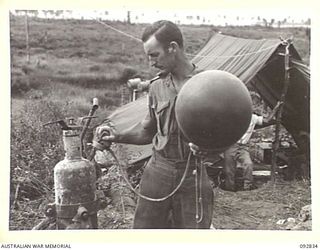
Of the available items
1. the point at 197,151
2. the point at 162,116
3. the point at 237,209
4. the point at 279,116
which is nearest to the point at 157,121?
the point at 162,116

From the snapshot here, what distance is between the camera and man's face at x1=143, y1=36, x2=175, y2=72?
1589 mm

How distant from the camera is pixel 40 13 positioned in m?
1.90

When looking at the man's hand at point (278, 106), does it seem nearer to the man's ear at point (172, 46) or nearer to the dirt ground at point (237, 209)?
the dirt ground at point (237, 209)

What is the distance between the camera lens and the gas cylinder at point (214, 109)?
1.43 m

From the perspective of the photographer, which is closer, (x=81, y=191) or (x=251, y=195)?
(x=81, y=191)

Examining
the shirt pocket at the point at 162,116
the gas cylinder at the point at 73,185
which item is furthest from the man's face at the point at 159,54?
the gas cylinder at the point at 73,185

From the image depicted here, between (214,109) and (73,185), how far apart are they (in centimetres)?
60

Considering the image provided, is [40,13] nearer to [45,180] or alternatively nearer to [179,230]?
[45,180]

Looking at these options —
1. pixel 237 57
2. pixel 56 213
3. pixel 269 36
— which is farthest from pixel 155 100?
pixel 237 57

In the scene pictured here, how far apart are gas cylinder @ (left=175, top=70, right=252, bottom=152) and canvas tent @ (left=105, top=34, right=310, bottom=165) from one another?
2.36 ft

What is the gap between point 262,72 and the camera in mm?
2820
